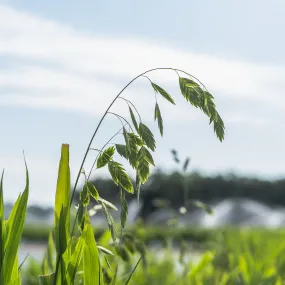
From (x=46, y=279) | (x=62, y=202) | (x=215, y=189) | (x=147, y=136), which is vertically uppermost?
(x=147, y=136)

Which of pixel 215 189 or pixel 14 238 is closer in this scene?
pixel 14 238

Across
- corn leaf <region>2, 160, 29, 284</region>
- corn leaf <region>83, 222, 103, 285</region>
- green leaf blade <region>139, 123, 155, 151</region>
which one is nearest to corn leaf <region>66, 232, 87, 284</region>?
corn leaf <region>83, 222, 103, 285</region>

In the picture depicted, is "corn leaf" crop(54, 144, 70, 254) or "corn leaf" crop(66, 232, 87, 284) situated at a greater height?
"corn leaf" crop(54, 144, 70, 254)

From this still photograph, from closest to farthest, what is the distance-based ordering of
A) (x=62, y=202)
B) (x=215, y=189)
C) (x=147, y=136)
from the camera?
(x=147, y=136) < (x=62, y=202) < (x=215, y=189)

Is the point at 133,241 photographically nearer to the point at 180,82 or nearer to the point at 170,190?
the point at 180,82

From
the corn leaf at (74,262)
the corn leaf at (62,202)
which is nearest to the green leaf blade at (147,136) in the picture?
the corn leaf at (62,202)

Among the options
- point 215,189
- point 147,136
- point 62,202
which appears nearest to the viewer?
point 147,136

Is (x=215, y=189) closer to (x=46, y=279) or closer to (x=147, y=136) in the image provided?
(x=46, y=279)

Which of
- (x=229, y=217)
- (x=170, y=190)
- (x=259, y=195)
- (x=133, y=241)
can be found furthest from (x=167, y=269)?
(x=229, y=217)

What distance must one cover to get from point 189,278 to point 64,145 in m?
2.20

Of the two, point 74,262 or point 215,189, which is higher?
point 74,262

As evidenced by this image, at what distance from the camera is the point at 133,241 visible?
1.88 m

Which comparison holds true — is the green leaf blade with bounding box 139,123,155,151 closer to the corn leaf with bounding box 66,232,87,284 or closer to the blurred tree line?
the corn leaf with bounding box 66,232,87,284

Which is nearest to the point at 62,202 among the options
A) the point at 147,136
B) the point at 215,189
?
the point at 147,136
